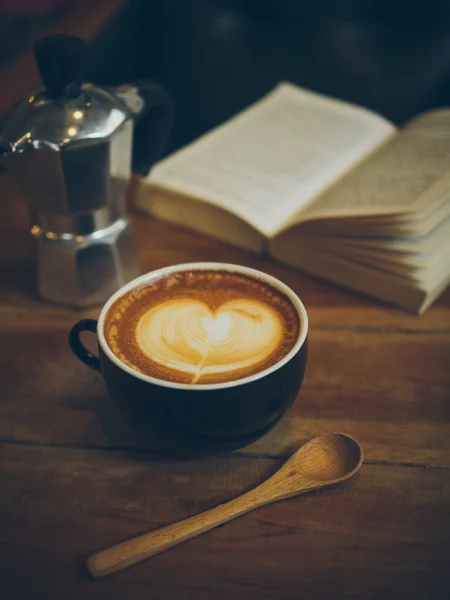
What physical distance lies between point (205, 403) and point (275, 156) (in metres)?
0.54

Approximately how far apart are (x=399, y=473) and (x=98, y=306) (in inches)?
14.5

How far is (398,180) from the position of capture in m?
0.78

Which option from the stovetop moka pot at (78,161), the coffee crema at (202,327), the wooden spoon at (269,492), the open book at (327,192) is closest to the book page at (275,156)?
the open book at (327,192)

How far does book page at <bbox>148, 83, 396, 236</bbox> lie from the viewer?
827 mm

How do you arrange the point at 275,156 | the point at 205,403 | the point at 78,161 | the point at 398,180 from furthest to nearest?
the point at 275,156, the point at 398,180, the point at 78,161, the point at 205,403

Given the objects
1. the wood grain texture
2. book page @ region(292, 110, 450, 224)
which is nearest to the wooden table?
the wood grain texture

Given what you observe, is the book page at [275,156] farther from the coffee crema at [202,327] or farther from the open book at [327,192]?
the coffee crema at [202,327]

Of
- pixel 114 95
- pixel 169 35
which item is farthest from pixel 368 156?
pixel 169 35

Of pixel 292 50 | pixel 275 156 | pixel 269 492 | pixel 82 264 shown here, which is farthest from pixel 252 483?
pixel 292 50

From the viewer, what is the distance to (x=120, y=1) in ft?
3.79

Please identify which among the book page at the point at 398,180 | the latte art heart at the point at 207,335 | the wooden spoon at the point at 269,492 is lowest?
the wooden spoon at the point at 269,492

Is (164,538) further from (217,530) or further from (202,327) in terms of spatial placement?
(202,327)

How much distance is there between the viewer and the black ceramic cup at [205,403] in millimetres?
465

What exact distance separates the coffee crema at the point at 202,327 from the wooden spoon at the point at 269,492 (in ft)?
0.29
